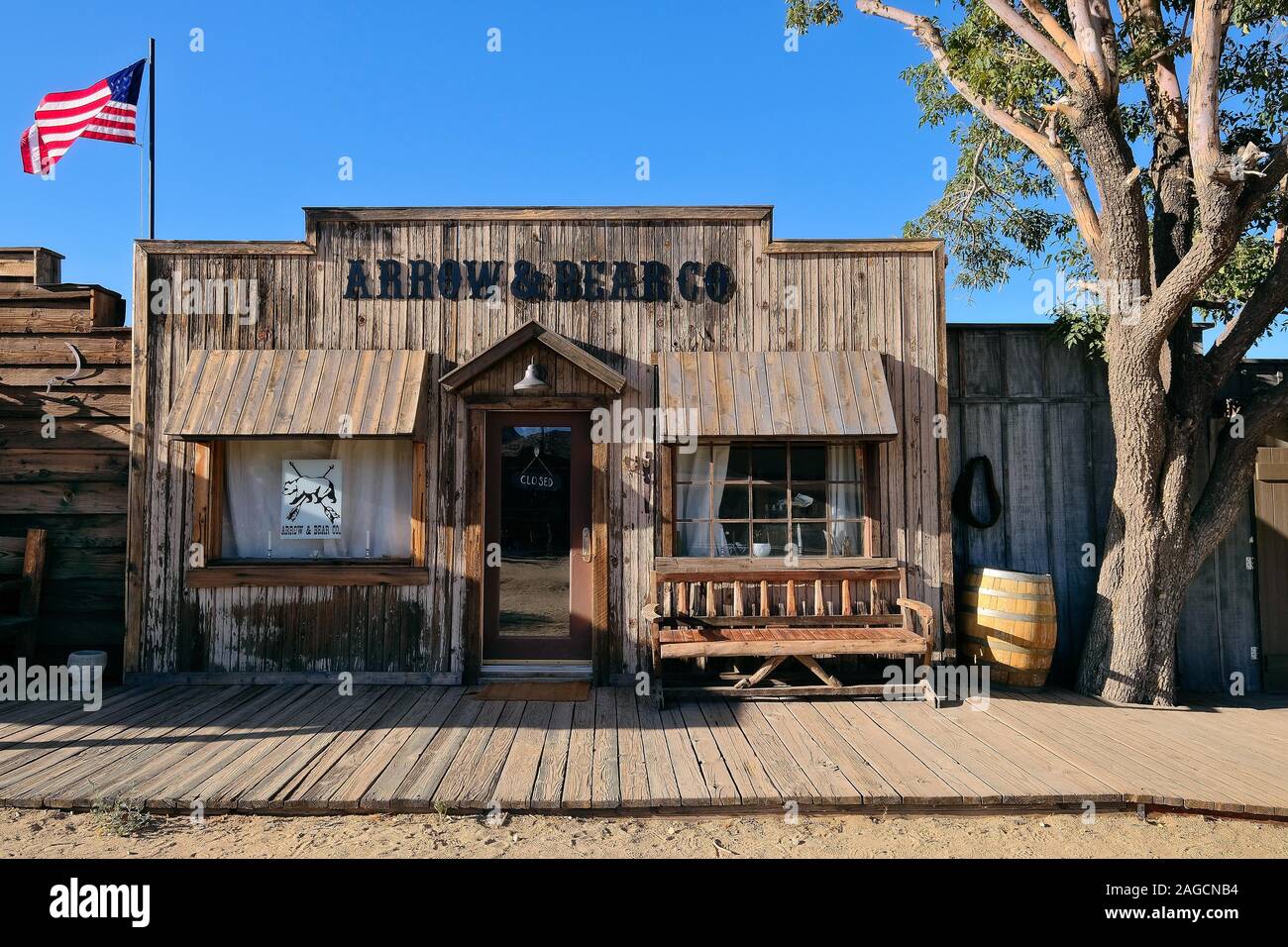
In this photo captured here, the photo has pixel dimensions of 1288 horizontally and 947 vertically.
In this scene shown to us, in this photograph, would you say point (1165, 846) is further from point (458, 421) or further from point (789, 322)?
point (458, 421)

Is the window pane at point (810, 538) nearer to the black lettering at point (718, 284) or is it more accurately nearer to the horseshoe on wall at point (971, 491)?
the horseshoe on wall at point (971, 491)

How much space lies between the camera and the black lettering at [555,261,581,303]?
6055mm

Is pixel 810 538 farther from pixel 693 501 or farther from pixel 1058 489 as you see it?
pixel 1058 489

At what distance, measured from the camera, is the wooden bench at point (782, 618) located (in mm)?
5074

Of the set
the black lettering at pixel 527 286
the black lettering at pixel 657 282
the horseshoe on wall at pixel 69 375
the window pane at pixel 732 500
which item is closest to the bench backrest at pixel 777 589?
the window pane at pixel 732 500

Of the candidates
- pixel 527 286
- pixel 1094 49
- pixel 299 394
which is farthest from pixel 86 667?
pixel 1094 49

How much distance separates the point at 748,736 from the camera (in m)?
4.49

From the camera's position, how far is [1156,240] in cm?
567

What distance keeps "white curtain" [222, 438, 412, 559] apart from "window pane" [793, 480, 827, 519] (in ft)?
11.0

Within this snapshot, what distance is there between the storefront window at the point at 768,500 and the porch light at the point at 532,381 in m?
1.36

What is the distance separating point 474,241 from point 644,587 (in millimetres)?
3395

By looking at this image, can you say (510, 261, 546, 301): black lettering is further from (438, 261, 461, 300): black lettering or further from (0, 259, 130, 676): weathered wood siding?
(0, 259, 130, 676): weathered wood siding

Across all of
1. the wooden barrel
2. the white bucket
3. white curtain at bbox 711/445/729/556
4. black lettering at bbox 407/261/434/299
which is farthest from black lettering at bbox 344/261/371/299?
the wooden barrel

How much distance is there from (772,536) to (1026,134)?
4.00 m
